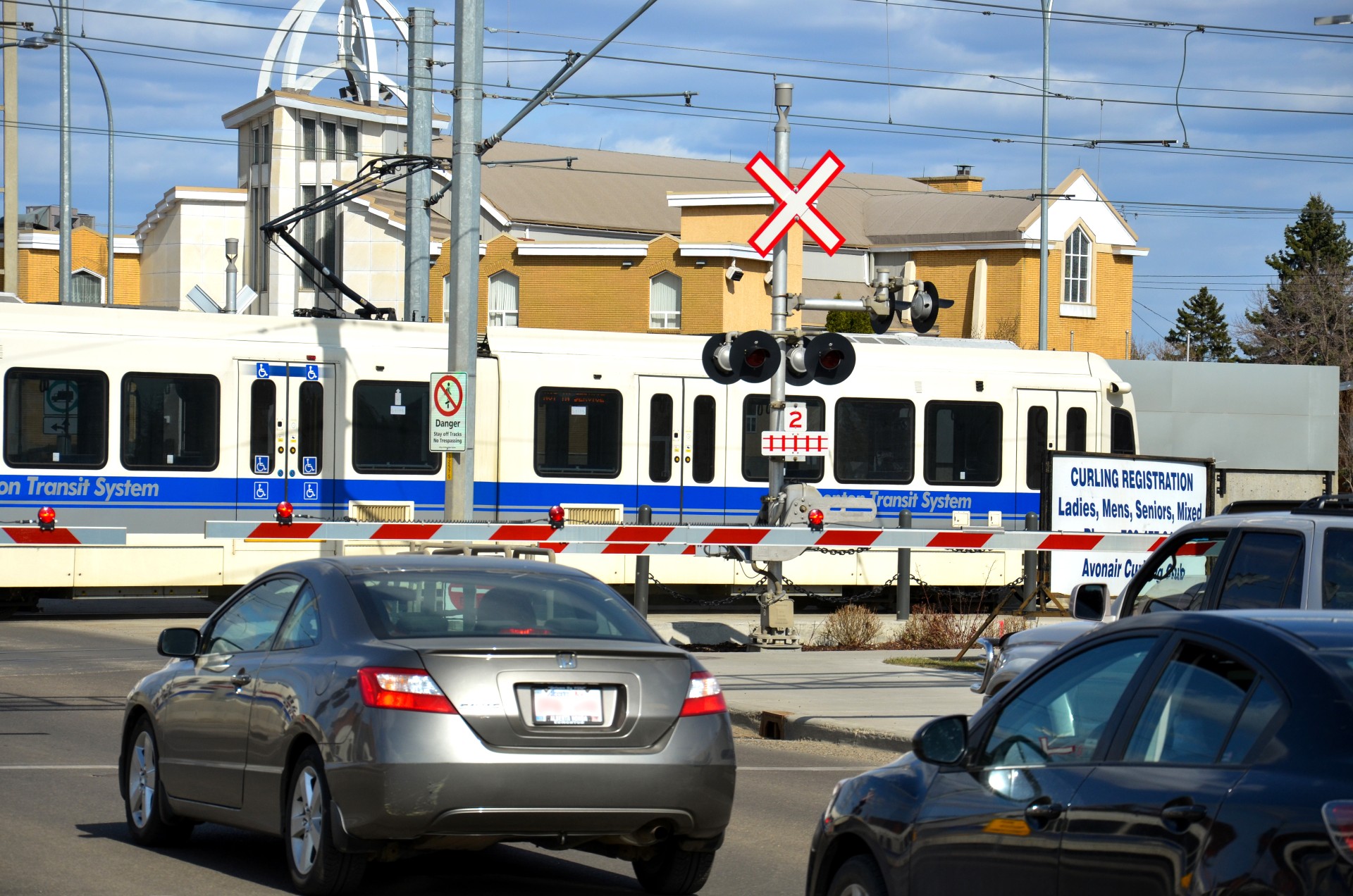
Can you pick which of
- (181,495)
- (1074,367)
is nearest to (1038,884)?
(181,495)

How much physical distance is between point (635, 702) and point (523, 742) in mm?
511

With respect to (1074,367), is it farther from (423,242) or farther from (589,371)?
(423,242)

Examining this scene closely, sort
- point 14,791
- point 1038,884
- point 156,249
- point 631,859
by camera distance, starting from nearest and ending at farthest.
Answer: point 1038,884 → point 631,859 → point 14,791 → point 156,249

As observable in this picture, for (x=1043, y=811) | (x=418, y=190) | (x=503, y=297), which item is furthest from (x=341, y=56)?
(x=1043, y=811)

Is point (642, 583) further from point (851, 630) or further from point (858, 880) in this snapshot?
point (858, 880)

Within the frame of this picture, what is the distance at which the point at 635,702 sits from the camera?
23.4 ft

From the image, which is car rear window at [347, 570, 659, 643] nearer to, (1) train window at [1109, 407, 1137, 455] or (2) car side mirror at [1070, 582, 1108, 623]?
(2) car side mirror at [1070, 582, 1108, 623]

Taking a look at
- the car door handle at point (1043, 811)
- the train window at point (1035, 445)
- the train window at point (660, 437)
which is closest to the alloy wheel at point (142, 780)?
the car door handle at point (1043, 811)

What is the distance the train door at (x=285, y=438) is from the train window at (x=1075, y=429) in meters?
11.0

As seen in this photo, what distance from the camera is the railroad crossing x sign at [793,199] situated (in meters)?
17.9

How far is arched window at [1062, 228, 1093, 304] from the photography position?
68700 millimetres

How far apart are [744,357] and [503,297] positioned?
40517 mm

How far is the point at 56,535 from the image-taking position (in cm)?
1603

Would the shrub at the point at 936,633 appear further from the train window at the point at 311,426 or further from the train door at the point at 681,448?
the train window at the point at 311,426
